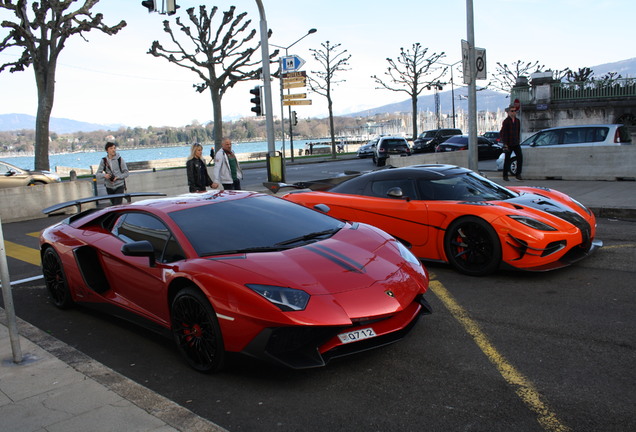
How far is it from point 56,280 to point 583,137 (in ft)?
49.5

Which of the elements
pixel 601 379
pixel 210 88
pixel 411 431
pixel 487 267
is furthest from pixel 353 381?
pixel 210 88

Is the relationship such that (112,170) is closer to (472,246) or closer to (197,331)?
(472,246)

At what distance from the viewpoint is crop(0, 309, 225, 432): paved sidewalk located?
3.24 metres

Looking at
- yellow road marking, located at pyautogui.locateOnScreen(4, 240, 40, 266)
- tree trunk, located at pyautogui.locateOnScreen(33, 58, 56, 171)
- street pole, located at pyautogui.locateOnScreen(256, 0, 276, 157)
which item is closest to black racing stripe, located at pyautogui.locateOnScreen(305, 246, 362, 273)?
yellow road marking, located at pyautogui.locateOnScreen(4, 240, 40, 266)

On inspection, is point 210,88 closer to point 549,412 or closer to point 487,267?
point 487,267

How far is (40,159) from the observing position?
2617cm

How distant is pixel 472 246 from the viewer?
6445 mm

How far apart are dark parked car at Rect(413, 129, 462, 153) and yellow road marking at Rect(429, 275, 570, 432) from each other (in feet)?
105

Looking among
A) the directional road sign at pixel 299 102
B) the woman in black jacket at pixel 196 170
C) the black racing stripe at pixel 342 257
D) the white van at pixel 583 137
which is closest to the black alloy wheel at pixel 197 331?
the black racing stripe at pixel 342 257

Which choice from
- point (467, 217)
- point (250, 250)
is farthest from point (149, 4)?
point (250, 250)

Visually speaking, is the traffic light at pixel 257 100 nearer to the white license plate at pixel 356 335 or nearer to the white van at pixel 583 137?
the white van at pixel 583 137

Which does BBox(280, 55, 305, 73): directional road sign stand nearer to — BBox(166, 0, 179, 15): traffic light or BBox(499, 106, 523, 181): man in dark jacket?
BBox(166, 0, 179, 15): traffic light

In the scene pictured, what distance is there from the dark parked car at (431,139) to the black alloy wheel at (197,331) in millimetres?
33579

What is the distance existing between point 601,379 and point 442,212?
323 centimetres
